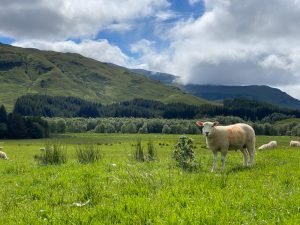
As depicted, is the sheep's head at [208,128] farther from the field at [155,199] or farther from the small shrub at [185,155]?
the field at [155,199]

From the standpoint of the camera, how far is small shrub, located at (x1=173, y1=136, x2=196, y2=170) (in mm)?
15430

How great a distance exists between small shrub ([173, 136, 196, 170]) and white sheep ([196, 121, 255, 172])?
1005 millimetres

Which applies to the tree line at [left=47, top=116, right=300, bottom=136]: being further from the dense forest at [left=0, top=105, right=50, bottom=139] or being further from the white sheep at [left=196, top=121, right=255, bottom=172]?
the white sheep at [left=196, top=121, right=255, bottom=172]

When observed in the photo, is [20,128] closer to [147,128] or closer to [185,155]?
[147,128]

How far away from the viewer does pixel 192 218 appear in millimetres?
7562

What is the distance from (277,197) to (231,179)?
9.76ft

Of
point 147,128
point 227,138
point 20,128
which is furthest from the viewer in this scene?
point 147,128

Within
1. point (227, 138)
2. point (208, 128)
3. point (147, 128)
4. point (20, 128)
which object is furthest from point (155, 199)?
point (147, 128)

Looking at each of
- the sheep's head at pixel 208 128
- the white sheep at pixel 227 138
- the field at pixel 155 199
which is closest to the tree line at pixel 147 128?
the white sheep at pixel 227 138

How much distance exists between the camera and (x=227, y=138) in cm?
1755

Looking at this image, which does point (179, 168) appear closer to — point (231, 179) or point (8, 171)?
point (231, 179)

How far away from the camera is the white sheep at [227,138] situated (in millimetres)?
17359

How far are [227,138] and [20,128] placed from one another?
443ft

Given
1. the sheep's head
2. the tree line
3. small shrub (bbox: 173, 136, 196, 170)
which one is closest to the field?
small shrub (bbox: 173, 136, 196, 170)
